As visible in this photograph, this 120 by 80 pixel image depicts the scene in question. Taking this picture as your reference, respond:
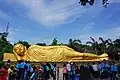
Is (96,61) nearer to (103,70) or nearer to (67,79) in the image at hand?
(103,70)

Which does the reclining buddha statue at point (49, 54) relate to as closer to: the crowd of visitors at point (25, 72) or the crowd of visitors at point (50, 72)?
the crowd of visitors at point (50, 72)

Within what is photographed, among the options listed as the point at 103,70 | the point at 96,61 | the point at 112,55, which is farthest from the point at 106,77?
the point at 112,55

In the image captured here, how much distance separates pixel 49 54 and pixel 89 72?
5.18 m

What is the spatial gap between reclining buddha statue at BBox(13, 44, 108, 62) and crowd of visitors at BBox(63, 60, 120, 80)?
103 inches

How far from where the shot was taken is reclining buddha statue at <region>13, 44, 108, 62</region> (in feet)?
85.2

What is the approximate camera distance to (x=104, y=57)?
92.1ft

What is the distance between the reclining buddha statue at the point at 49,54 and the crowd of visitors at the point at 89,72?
262 cm

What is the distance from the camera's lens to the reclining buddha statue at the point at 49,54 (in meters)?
26.0

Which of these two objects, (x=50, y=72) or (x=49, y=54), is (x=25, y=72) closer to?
(x=50, y=72)

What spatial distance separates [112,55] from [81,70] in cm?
2461

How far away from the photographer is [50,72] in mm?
20656

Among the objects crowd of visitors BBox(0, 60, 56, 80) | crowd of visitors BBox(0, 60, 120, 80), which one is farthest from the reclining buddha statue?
crowd of visitors BBox(0, 60, 56, 80)

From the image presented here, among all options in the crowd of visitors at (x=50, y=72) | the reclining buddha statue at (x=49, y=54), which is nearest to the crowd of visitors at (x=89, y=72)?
the crowd of visitors at (x=50, y=72)

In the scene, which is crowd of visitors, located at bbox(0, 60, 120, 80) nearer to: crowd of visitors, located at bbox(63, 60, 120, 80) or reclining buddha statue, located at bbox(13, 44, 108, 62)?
crowd of visitors, located at bbox(63, 60, 120, 80)
